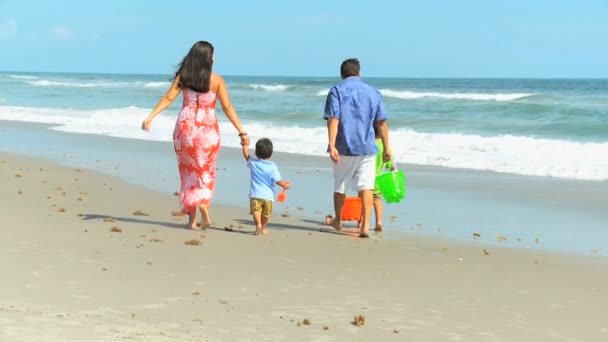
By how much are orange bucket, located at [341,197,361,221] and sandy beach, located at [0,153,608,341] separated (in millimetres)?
348

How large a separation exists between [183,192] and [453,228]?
2.57 m

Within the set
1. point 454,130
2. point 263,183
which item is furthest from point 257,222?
point 454,130

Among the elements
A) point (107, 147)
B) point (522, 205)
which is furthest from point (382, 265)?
point (107, 147)

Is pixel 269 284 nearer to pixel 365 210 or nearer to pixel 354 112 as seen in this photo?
pixel 365 210

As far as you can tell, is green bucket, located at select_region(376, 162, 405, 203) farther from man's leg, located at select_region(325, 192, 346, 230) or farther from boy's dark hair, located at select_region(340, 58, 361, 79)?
boy's dark hair, located at select_region(340, 58, 361, 79)

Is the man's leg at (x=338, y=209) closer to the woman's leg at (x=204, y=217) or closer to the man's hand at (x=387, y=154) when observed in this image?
the man's hand at (x=387, y=154)

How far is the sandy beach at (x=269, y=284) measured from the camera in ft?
15.5

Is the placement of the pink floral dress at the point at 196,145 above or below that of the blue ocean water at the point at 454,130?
above

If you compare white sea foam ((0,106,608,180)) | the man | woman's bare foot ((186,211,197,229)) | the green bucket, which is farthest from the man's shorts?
white sea foam ((0,106,608,180))

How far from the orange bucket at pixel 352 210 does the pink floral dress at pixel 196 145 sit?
1.38 meters

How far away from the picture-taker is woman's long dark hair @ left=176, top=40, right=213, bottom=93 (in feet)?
24.6

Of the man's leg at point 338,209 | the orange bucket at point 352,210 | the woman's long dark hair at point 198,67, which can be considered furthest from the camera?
the orange bucket at point 352,210

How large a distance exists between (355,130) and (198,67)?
4.78 feet

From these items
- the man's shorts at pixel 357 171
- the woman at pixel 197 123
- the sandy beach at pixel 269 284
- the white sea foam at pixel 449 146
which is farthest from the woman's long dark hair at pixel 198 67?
the white sea foam at pixel 449 146
